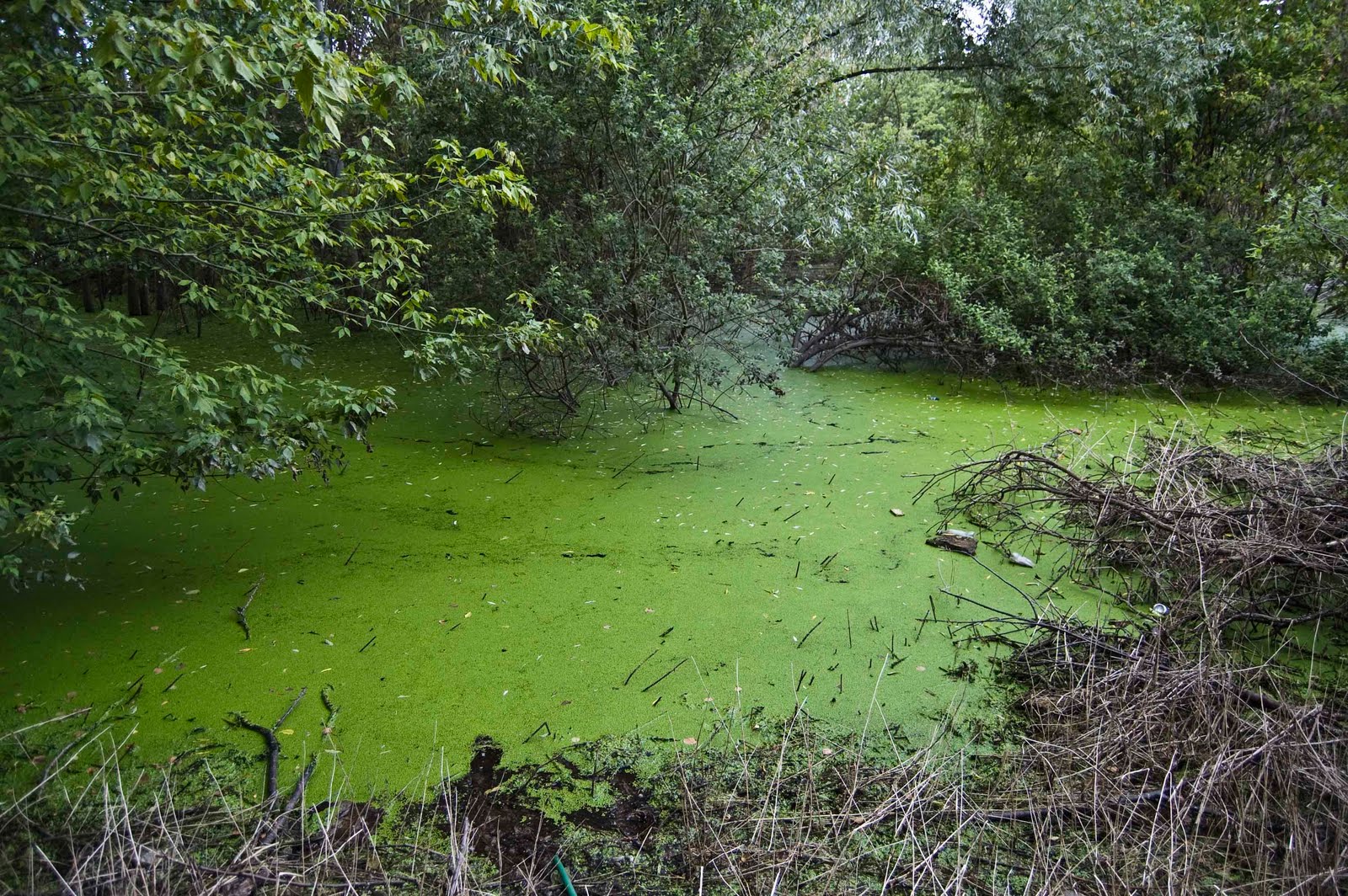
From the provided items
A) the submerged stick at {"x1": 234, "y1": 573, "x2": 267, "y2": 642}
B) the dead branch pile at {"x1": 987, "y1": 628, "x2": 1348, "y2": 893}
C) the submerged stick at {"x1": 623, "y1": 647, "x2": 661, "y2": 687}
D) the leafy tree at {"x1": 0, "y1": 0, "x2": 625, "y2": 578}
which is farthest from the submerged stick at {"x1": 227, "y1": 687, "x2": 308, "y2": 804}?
the dead branch pile at {"x1": 987, "y1": 628, "x2": 1348, "y2": 893}

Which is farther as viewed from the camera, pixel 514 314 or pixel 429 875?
pixel 514 314

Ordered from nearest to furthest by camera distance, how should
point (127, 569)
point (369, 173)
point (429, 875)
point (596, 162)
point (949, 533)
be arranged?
1. point (429, 875)
2. point (369, 173)
3. point (127, 569)
4. point (949, 533)
5. point (596, 162)

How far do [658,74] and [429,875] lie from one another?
4.32m

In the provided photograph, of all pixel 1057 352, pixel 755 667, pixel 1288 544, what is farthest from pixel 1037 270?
pixel 755 667

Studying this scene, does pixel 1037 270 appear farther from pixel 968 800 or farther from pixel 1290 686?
pixel 968 800

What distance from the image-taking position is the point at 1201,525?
3.11 meters

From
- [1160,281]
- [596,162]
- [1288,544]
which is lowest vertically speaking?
[1288,544]

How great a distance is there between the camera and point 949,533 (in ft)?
12.1

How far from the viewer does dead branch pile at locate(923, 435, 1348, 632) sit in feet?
9.01

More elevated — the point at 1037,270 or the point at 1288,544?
the point at 1037,270

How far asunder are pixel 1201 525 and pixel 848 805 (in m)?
2.12

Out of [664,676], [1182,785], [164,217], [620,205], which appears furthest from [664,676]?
[620,205]

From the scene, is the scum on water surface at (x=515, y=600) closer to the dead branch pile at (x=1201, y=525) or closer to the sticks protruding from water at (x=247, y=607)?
the sticks protruding from water at (x=247, y=607)

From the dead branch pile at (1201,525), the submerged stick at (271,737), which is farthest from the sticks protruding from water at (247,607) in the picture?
the dead branch pile at (1201,525)
